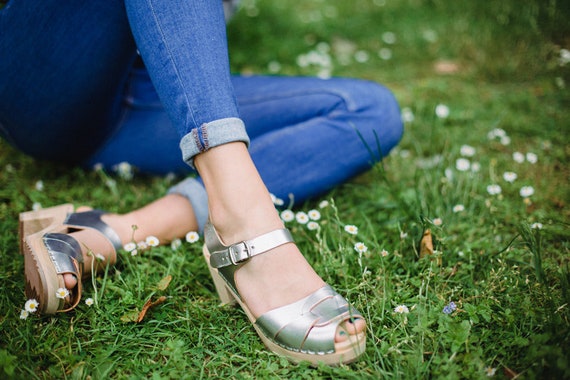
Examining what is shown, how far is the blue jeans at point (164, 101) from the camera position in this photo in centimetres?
105

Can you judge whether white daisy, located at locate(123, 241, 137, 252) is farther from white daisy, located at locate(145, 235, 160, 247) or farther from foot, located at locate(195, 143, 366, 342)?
foot, located at locate(195, 143, 366, 342)

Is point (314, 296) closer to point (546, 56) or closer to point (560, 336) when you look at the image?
point (560, 336)

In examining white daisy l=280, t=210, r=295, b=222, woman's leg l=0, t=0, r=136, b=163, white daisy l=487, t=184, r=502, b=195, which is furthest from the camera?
white daisy l=487, t=184, r=502, b=195

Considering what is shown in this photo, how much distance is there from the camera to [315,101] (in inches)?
60.1

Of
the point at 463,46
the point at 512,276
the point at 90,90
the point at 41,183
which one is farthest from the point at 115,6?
the point at 463,46

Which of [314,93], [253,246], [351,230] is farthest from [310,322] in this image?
[314,93]

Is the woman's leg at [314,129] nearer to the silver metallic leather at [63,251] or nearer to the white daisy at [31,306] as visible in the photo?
the silver metallic leather at [63,251]

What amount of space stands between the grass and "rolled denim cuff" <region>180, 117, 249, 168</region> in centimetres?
41

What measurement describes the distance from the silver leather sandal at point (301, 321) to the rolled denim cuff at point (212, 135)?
Result: 24 cm

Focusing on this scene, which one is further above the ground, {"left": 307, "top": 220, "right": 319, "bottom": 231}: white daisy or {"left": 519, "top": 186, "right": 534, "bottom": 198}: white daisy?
{"left": 307, "top": 220, "right": 319, "bottom": 231}: white daisy

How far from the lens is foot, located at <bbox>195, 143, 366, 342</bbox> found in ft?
3.50

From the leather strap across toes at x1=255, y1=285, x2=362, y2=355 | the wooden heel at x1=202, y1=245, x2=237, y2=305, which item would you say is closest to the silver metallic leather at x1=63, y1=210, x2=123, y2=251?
the wooden heel at x1=202, y1=245, x2=237, y2=305

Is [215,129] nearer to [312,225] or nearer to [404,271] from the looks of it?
[312,225]

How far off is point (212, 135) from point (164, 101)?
0.16 m
